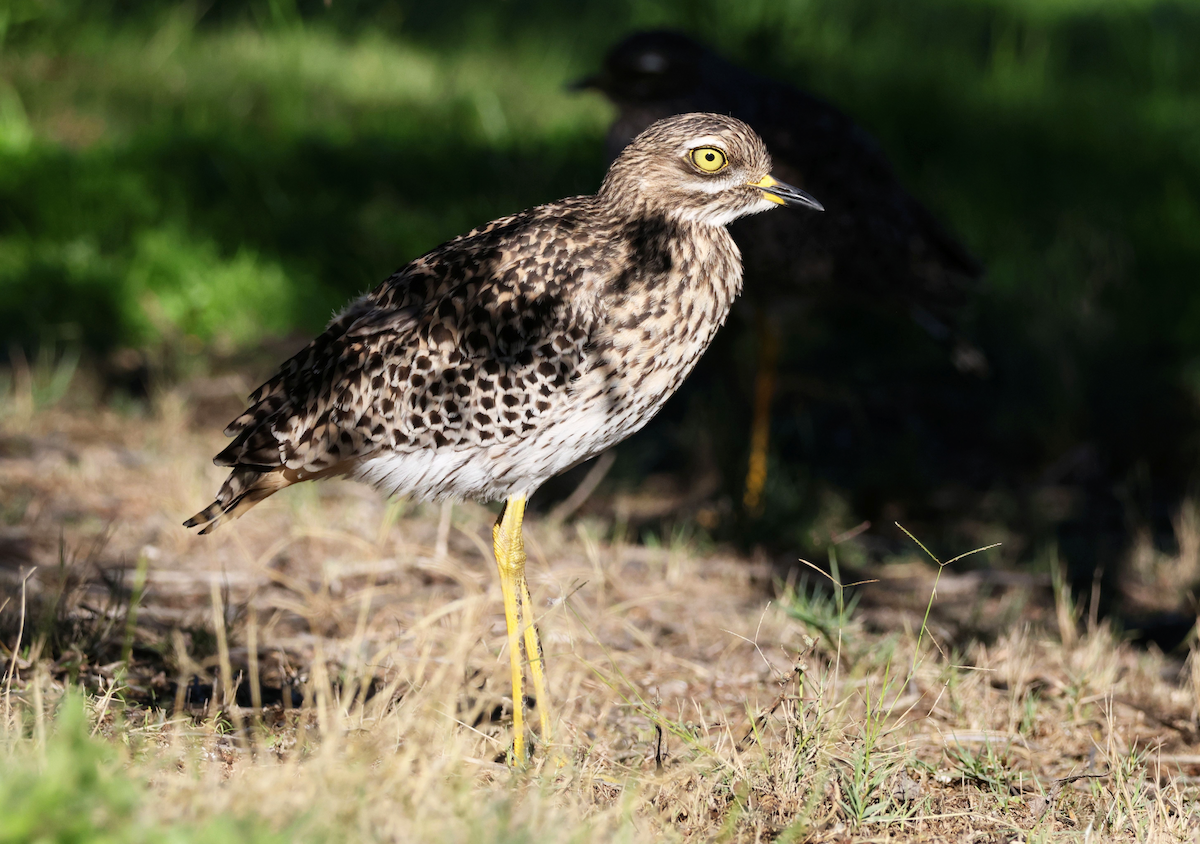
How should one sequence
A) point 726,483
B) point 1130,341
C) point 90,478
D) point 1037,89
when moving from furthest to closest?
point 1037,89, point 1130,341, point 726,483, point 90,478

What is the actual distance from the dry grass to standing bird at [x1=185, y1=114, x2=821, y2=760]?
42cm

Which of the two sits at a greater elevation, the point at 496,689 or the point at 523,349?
the point at 523,349

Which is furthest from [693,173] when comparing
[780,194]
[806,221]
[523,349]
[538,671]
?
[806,221]

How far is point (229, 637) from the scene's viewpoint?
413cm

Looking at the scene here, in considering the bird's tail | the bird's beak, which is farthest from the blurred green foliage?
the bird's tail

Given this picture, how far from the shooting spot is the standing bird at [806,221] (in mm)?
5875

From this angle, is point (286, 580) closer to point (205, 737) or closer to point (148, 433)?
point (205, 737)

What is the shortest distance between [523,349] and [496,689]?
109 cm

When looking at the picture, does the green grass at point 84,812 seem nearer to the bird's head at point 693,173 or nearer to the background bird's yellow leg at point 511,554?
the background bird's yellow leg at point 511,554

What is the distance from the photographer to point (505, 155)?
8.16 m

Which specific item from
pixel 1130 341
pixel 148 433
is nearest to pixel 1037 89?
pixel 1130 341

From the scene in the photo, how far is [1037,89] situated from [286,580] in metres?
7.96

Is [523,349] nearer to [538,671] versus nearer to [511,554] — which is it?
[511,554]

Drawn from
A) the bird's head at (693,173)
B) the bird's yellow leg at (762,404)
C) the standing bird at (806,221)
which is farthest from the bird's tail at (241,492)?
the bird's yellow leg at (762,404)
